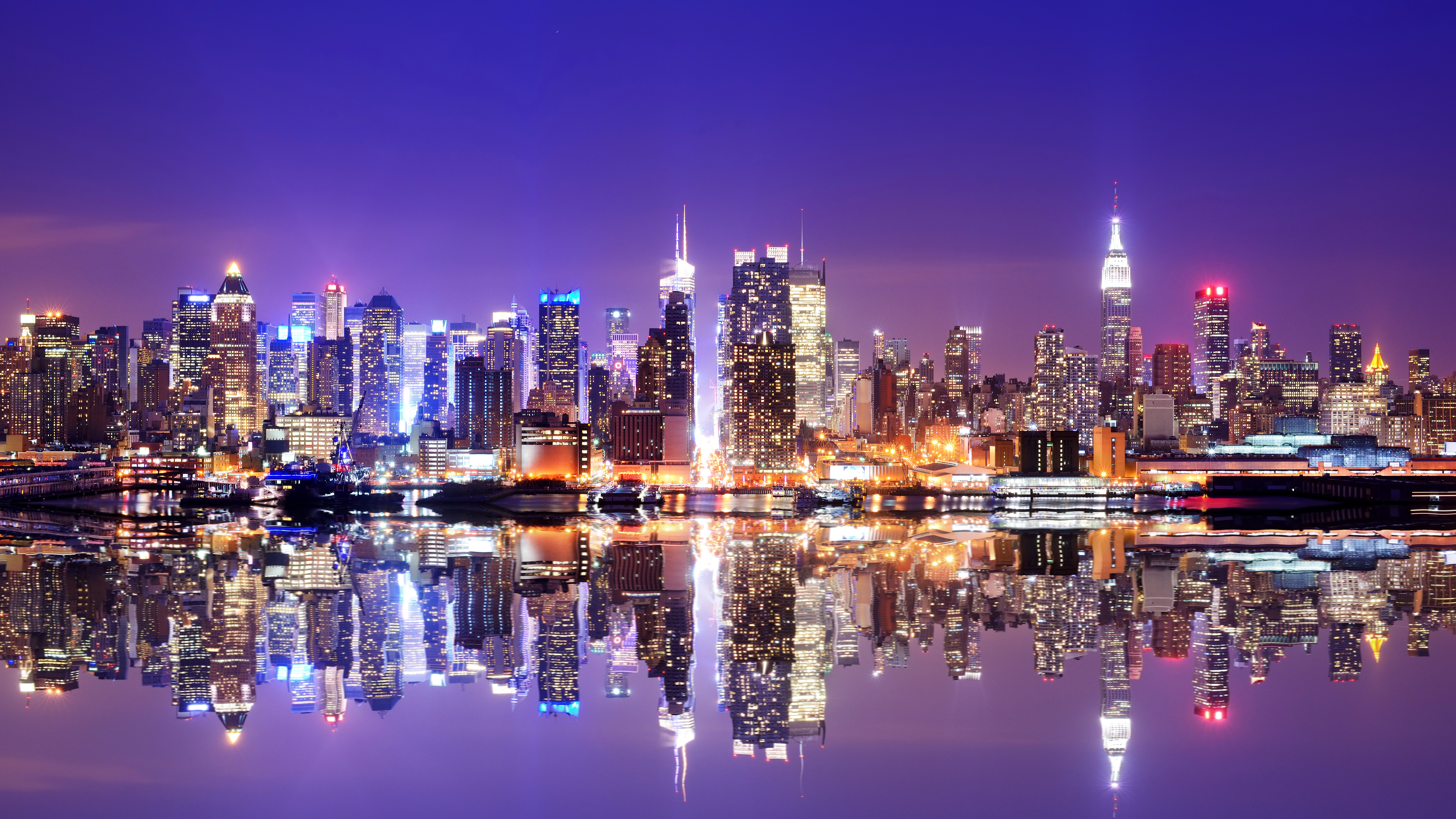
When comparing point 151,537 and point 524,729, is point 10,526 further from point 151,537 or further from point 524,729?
point 524,729

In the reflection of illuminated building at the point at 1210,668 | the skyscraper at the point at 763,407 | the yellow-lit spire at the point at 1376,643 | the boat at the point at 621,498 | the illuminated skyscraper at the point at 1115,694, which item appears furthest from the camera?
the skyscraper at the point at 763,407

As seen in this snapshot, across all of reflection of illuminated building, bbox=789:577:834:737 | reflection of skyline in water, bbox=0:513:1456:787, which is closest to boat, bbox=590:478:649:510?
reflection of skyline in water, bbox=0:513:1456:787

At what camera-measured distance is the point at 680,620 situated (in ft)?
88.6

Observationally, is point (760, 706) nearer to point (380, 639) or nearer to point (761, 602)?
point (380, 639)

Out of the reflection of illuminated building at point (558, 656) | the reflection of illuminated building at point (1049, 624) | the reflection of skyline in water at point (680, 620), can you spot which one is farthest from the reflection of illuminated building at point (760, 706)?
the reflection of illuminated building at point (1049, 624)

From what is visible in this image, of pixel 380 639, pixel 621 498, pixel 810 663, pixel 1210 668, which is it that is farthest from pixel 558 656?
pixel 621 498

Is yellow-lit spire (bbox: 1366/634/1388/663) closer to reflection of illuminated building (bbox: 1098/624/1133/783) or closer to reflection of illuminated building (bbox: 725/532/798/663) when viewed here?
reflection of illuminated building (bbox: 1098/624/1133/783)

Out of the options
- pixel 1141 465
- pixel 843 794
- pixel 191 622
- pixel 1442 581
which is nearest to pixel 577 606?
pixel 191 622

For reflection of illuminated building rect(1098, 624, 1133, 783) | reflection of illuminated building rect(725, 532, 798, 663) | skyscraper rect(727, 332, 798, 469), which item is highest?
skyscraper rect(727, 332, 798, 469)

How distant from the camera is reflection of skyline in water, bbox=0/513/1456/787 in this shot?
19.7 m

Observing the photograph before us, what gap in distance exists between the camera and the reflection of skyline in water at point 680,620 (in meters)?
19.7

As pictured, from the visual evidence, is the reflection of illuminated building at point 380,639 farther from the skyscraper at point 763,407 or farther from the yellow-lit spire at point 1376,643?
the skyscraper at point 763,407

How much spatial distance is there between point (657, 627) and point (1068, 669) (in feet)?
27.6

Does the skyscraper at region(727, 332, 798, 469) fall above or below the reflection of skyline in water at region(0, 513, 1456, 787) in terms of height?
above
